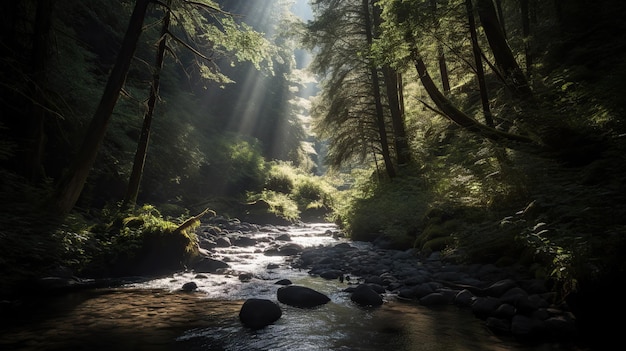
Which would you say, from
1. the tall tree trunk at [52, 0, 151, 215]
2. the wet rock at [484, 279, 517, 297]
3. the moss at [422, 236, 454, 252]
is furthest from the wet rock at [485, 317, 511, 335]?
the tall tree trunk at [52, 0, 151, 215]

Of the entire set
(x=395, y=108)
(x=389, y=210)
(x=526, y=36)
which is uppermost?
(x=526, y=36)

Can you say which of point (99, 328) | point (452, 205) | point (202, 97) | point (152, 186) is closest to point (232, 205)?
point (152, 186)

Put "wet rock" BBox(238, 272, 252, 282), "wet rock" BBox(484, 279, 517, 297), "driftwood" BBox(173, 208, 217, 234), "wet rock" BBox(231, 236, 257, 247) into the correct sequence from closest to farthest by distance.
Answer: "wet rock" BBox(484, 279, 517, 297) < "wet rock" BBox(238, 272, 252, 282) < "driftwood" BBox(173, 208, 217, 234) < "wet rock" BBox(231, 236, 257, 247)

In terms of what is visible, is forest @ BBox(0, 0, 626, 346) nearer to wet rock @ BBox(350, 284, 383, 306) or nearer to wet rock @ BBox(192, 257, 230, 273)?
wet rock @ BBox(192, 257, 230, 273)

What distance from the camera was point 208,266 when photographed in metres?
8.41

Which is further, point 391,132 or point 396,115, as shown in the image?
point 391,132

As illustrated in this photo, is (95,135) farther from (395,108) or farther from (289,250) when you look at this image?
(395,108)

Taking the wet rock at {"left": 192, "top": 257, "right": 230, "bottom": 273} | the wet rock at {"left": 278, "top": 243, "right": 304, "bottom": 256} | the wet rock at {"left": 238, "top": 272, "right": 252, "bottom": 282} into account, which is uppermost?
the wet rock at {"left": 278, "top": 243, "right": 304, "bottom": 256}

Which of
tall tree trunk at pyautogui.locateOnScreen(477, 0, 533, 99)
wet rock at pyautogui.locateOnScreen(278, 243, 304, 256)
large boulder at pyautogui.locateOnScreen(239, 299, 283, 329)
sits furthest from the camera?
wet rock at pyautogui.locateOnScreen(278, 243, 304, 256)

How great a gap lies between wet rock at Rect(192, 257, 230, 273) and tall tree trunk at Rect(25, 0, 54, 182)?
4303mm

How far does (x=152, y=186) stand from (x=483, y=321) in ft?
53.1

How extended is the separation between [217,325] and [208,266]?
3.88 m

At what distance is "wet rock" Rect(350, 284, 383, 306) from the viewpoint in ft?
18.2

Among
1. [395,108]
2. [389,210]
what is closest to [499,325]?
[389,210]
